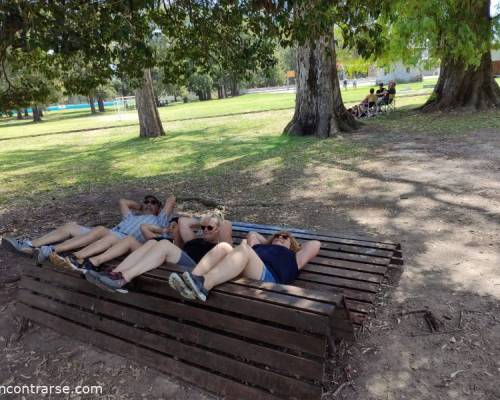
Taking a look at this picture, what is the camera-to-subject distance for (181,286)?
2920 millimetres

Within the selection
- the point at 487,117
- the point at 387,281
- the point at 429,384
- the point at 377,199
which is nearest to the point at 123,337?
the point at 429,384

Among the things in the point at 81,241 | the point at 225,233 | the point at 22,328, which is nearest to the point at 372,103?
the point at 225,233

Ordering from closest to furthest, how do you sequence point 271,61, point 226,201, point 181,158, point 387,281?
point 387,281, point 271,61, point 226,201, point 181,158

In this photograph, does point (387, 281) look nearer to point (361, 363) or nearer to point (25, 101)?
point (361, 363)

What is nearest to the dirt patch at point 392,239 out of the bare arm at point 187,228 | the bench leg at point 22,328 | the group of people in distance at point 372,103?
the bench leg at point 22,328

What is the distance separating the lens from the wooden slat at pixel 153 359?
2.80m

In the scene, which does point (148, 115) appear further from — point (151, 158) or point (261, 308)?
point (261, 308)

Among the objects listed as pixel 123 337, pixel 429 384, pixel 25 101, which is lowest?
pixel 429 384

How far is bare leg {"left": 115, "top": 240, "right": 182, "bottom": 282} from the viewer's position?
3.27 m

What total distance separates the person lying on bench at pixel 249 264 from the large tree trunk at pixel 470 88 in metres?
15.1

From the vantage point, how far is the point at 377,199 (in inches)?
278

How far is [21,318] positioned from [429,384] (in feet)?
11.1

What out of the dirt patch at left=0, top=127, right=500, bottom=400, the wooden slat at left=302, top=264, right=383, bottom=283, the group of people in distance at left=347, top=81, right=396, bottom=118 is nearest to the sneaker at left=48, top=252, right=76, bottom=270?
the dirt patch at left=0, top=127, right=500, bottom=400

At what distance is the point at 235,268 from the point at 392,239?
293 centimetres
